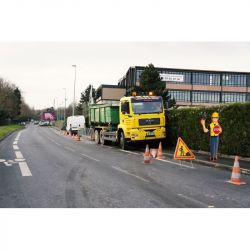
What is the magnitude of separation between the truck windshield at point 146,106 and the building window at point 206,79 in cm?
6893

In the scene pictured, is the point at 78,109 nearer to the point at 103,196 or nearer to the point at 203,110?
the point at 203,110

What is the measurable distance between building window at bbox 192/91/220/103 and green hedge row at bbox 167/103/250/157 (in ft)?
222

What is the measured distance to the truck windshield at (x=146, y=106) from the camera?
21.3 m

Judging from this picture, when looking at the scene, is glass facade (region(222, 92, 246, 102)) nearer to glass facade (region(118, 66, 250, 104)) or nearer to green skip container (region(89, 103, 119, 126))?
glass facade (region(118, 66, 250, 104))

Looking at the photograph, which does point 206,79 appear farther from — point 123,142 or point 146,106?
point 123,142

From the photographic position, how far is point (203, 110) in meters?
19.2

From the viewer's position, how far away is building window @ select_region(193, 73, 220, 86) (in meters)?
88.9

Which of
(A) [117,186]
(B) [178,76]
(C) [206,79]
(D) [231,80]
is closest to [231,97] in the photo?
(D) [231,80]

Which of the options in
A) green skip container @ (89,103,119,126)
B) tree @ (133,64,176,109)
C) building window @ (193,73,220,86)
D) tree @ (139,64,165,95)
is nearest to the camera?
green skip container @ (89,103,119,126)

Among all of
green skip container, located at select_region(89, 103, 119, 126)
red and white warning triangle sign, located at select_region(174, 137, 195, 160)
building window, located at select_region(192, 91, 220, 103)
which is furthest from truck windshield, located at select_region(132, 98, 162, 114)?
building window, located at select_region(192, 91, 220, 103)

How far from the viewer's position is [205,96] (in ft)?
292

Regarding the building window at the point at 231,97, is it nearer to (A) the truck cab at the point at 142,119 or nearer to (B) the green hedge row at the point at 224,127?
(B) the green hedge row at the point at 224,127

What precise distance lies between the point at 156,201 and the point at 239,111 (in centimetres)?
979

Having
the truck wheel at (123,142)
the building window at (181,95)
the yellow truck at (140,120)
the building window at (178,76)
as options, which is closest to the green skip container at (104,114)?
the yellow truck at (140,120)
